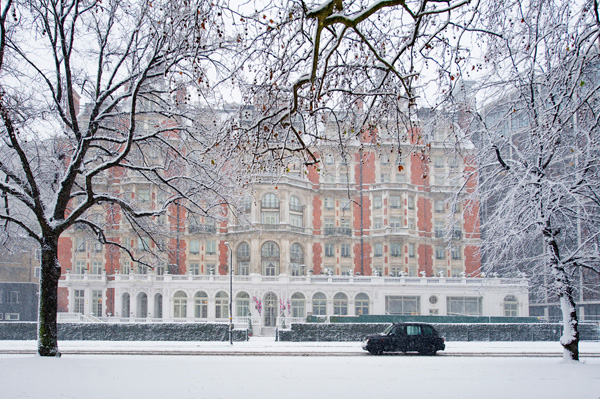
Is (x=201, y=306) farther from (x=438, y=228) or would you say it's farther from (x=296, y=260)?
(x=438, y=228)

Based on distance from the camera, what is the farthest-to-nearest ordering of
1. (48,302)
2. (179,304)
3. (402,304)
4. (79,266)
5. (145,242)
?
(79,266) < (402,304) < (179,304) < (145,242) < (48,302)

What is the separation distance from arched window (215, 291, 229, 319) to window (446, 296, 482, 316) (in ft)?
65.3

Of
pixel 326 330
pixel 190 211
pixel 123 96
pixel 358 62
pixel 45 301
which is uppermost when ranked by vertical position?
pixel 123 96

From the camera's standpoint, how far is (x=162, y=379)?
12266 millimetres

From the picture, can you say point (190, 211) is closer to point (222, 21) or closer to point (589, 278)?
point (222, 21)

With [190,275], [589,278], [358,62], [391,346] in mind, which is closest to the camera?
[358,62]

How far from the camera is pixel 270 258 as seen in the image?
182 ft

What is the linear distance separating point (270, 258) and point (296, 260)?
278cm

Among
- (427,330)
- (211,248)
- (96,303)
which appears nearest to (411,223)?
(211,248)

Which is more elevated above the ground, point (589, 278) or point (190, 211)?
point (190, 211)

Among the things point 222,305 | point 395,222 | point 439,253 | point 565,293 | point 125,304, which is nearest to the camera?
point 565,293

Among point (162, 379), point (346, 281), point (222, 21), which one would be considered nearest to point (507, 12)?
point (222, 21)

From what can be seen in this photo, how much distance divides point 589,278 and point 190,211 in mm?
41684

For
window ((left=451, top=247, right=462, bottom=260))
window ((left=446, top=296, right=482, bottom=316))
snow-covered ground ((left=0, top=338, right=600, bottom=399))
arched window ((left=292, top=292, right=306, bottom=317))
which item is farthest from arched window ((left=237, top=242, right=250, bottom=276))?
snow-covered ground ((left=0, top=338, right=600, bottom=399))
